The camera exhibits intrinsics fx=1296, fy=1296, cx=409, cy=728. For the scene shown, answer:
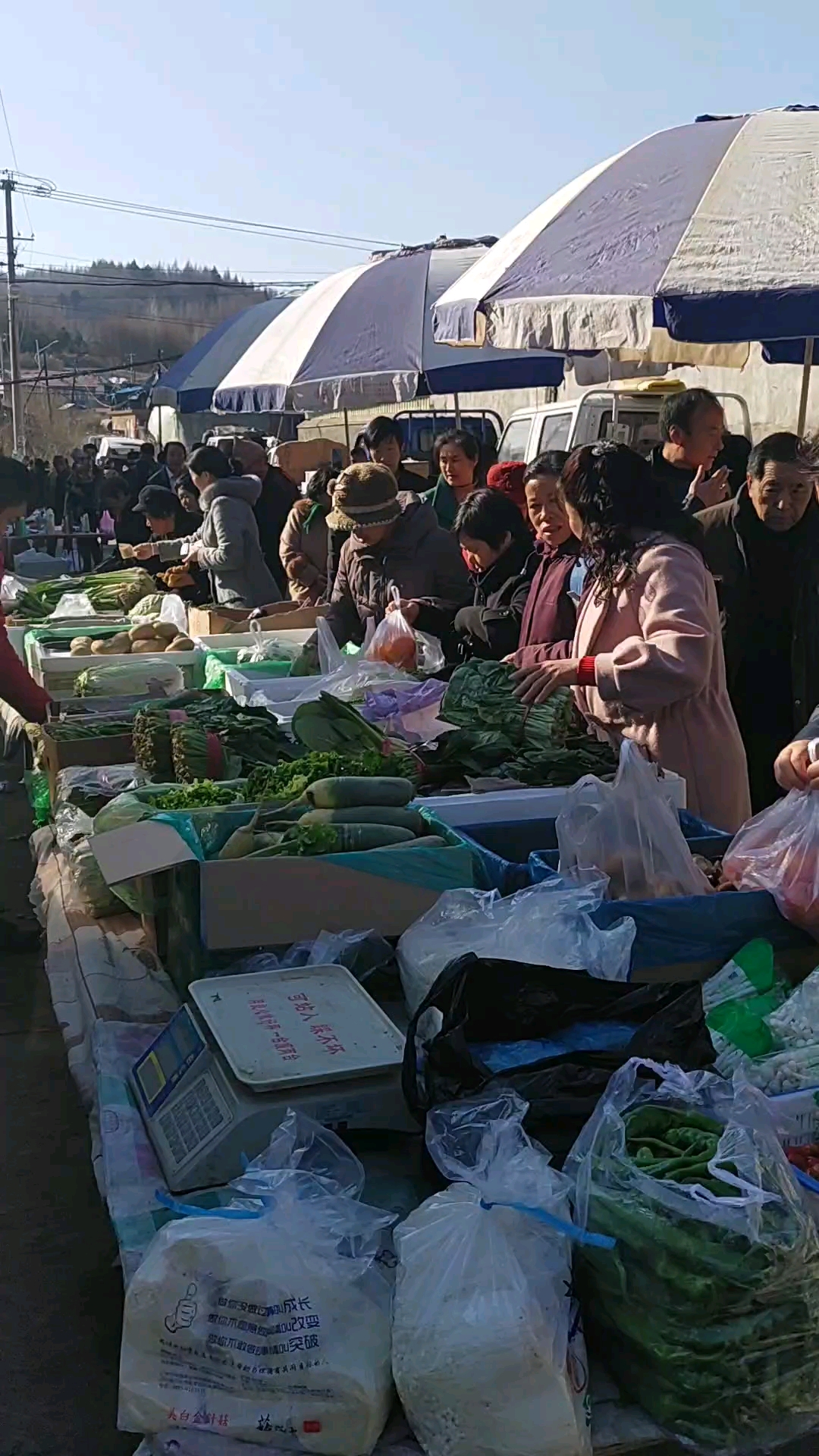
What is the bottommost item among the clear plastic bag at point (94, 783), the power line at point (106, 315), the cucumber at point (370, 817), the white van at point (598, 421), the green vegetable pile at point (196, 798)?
the clear plastic bag at point (94, 783)

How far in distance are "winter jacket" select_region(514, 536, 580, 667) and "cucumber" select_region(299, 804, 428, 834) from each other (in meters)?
1.20

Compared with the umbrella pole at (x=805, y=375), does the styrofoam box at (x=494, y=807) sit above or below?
below

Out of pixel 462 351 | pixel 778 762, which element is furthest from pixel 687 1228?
pixel 462 351

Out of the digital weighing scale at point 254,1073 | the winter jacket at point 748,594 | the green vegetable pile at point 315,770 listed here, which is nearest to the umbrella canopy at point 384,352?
the winter jacket at point 748,594

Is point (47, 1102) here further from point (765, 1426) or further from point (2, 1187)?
point (765, 1426)

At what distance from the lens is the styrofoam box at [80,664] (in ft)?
17.3

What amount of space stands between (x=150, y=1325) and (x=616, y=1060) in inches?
31.4

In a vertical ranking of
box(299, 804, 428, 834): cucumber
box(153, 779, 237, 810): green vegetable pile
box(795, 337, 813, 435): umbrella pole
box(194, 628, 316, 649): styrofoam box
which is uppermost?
box(795, 337, 813, 435): umbrella pole

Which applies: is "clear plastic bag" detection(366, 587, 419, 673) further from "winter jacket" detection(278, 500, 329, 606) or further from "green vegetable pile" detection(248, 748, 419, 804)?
"winter jacket" detection(278, 500, 329, 606)

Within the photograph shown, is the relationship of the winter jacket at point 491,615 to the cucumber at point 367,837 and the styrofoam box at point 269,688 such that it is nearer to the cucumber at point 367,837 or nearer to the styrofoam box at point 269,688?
the styrofoam box at point 269,688

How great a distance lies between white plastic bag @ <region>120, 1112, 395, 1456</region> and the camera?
5.26 ft

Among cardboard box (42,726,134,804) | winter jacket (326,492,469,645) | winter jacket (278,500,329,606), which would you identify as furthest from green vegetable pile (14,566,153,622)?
cardboard box (42,726,134,804)

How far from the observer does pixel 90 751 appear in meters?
4.23

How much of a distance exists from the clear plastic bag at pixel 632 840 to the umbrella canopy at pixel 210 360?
388 inches
